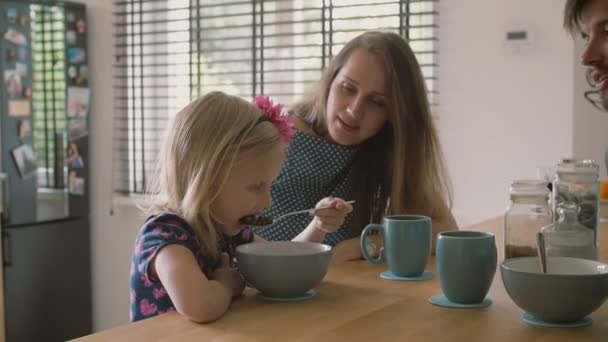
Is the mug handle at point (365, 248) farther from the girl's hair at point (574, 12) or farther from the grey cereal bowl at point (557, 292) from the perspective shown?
the girl's hair at point (574, 12)

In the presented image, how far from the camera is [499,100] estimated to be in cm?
259

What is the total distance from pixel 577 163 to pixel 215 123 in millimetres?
783

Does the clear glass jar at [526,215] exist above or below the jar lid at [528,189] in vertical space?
below

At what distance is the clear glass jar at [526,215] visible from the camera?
4.10ft

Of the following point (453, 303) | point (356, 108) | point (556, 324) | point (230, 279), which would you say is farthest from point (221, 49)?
point (556, 324)

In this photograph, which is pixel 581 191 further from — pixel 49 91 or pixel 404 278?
pixel 49 91

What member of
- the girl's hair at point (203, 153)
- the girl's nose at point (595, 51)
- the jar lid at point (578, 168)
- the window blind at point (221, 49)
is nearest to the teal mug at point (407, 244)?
the girl's hair at point (203, 153)

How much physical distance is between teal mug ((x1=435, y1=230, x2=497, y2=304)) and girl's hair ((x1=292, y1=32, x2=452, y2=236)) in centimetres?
61

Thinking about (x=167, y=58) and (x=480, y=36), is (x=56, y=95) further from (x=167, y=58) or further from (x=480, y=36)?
(x=480, y=36)

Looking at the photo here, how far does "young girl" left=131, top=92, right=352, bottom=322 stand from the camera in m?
1.13

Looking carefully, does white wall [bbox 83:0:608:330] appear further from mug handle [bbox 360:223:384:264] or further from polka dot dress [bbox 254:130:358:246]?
mug handle [bbox 360:223:384:264]

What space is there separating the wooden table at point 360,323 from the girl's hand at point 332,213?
25 centimetres

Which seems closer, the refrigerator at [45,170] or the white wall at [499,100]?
the white wall at [499,100]

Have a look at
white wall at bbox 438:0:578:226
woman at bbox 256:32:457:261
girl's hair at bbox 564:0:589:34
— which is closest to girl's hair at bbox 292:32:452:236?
woman at bbox 256:32:457:261
